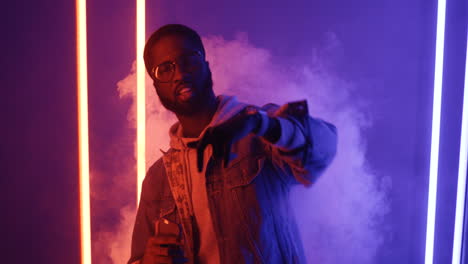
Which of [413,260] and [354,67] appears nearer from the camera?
[354,67]

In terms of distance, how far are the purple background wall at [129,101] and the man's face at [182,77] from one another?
0.49 meters

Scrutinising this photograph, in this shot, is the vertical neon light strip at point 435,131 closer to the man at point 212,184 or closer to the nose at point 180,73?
the man at point 212,184

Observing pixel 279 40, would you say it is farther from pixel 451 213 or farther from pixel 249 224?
pixel 451 213

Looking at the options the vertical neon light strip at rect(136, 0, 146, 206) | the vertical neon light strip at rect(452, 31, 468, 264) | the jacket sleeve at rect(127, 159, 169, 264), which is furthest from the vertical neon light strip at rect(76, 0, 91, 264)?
the vertical neon light strip at rect(452, 31, 468, 264)

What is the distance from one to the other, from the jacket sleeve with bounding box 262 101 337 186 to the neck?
25 cm

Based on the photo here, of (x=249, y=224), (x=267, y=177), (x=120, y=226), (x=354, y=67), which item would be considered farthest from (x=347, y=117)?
(x=120, y=226)

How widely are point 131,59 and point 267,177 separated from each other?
92 centimetres

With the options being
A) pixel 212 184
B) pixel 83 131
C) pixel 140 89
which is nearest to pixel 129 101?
pixel 140 89

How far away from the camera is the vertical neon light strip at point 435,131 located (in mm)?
1513

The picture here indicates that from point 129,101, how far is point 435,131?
4.91 ft

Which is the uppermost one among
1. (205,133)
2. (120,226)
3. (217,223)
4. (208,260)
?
Result: (205,133)

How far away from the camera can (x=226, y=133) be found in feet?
2.48

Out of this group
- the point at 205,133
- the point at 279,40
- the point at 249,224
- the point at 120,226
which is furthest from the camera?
the point at 120,226

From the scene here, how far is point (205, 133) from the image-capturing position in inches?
29.6
